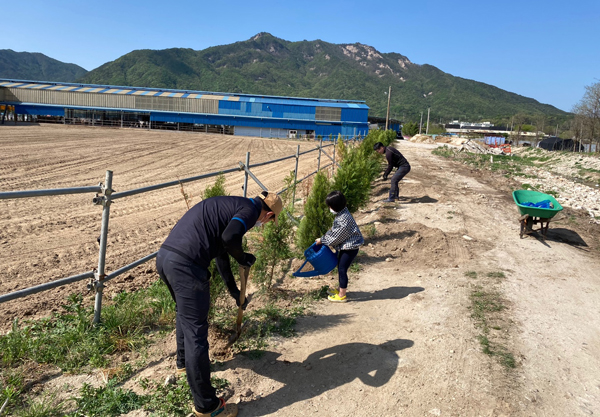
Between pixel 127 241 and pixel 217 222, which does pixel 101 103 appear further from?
pixel 217 222

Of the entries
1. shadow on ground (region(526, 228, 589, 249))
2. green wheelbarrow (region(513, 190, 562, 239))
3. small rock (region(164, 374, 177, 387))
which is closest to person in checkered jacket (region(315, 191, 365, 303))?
small rock (region(164, 374, 177, 387))

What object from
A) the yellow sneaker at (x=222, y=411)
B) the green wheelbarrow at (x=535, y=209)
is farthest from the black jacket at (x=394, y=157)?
the yellow sneaker at (x=222, y=411)

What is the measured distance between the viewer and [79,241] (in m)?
6.67

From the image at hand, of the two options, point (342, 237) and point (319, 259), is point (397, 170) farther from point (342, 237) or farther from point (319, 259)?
point (319, 259)

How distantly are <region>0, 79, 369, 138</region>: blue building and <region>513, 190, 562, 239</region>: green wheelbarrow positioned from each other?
41.5 m

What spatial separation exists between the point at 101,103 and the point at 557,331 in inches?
2249

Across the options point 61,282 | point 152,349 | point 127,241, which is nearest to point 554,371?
point 152,349

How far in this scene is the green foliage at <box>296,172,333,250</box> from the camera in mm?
6141

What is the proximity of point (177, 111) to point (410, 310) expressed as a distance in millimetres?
53001

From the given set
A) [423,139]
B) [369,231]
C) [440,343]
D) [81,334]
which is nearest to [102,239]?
[81,334]

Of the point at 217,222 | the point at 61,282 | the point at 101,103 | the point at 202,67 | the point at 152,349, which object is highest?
the point at 202,67

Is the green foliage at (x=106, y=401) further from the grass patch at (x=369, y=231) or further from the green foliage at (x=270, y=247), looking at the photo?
the grass patch at (x=369, y=231)

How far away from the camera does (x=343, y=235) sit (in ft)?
16.0

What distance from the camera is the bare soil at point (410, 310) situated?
10.6 ft
